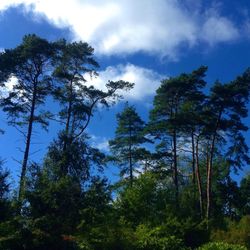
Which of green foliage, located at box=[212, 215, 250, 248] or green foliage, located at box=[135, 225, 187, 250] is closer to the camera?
green foliage, located at box=[135, 225, 187, 250]

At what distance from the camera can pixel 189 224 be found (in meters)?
22.0

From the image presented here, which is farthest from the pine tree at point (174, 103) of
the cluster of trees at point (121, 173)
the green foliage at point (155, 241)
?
the green foliage at point (155, 241)

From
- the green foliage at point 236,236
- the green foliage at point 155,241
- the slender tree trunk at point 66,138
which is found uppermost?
the slender tree trunk at point 66,138

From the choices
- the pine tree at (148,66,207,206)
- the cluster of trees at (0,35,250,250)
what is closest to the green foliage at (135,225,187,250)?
the cluster of trees at (0,35,250,250)

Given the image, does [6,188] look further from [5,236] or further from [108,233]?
[108,233]

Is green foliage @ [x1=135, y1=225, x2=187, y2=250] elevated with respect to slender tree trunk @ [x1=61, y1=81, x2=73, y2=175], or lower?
lower

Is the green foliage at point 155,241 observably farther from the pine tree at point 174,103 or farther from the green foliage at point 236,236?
the pine tree at point 174,103

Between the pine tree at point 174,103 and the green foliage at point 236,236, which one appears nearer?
the green foliage at point 236,236

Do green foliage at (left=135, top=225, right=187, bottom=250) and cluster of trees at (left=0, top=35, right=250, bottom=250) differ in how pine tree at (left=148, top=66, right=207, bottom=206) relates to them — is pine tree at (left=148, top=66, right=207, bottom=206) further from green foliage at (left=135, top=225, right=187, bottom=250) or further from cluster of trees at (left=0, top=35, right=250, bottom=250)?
green foliage at (left=135, top=225, right=187, bottom=250)

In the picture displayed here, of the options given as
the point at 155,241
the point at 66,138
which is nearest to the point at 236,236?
the point at 155,241

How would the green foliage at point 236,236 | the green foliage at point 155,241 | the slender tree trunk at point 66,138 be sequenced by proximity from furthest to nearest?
the slender tree trunk at point 66,138, the green foliage at point 236,236, the green foliage at point 155,241

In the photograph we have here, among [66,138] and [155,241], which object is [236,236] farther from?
[66,138]

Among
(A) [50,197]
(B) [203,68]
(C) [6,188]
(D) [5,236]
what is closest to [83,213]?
(A) [50,197]

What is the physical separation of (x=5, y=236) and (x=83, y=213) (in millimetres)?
3190
